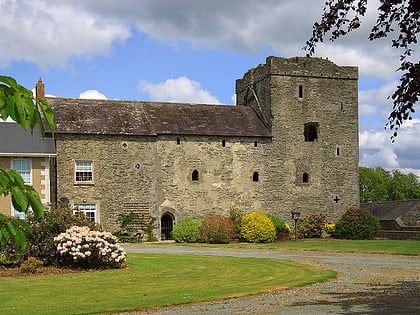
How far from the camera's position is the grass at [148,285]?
40.1 feet

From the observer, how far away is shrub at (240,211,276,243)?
3594 centimetres

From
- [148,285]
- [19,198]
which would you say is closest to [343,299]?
[148,285]

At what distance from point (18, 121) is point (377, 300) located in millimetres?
10236

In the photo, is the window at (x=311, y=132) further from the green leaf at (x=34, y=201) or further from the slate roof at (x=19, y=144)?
the green leaf at (x=34, y=201)

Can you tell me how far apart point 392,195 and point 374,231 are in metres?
67.7

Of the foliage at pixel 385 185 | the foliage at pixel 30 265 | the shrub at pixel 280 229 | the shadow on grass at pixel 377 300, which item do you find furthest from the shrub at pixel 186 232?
the foliage at pixel 385 185

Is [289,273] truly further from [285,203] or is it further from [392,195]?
[392,195]

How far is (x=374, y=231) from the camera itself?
38.9 meters

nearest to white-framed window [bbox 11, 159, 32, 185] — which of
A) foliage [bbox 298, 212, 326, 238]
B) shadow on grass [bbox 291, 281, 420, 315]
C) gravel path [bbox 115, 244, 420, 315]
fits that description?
foliage [bbox 298, 212, 326, 238]

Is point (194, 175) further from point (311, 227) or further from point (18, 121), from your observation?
point (18, 121)

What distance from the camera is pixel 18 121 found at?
341cm

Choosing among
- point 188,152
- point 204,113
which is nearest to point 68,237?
point 188,152

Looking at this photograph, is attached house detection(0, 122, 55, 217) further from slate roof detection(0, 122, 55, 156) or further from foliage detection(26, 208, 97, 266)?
foliage detection(26, 208, 97, 266)

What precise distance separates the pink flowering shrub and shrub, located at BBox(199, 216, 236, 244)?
51.4ft
